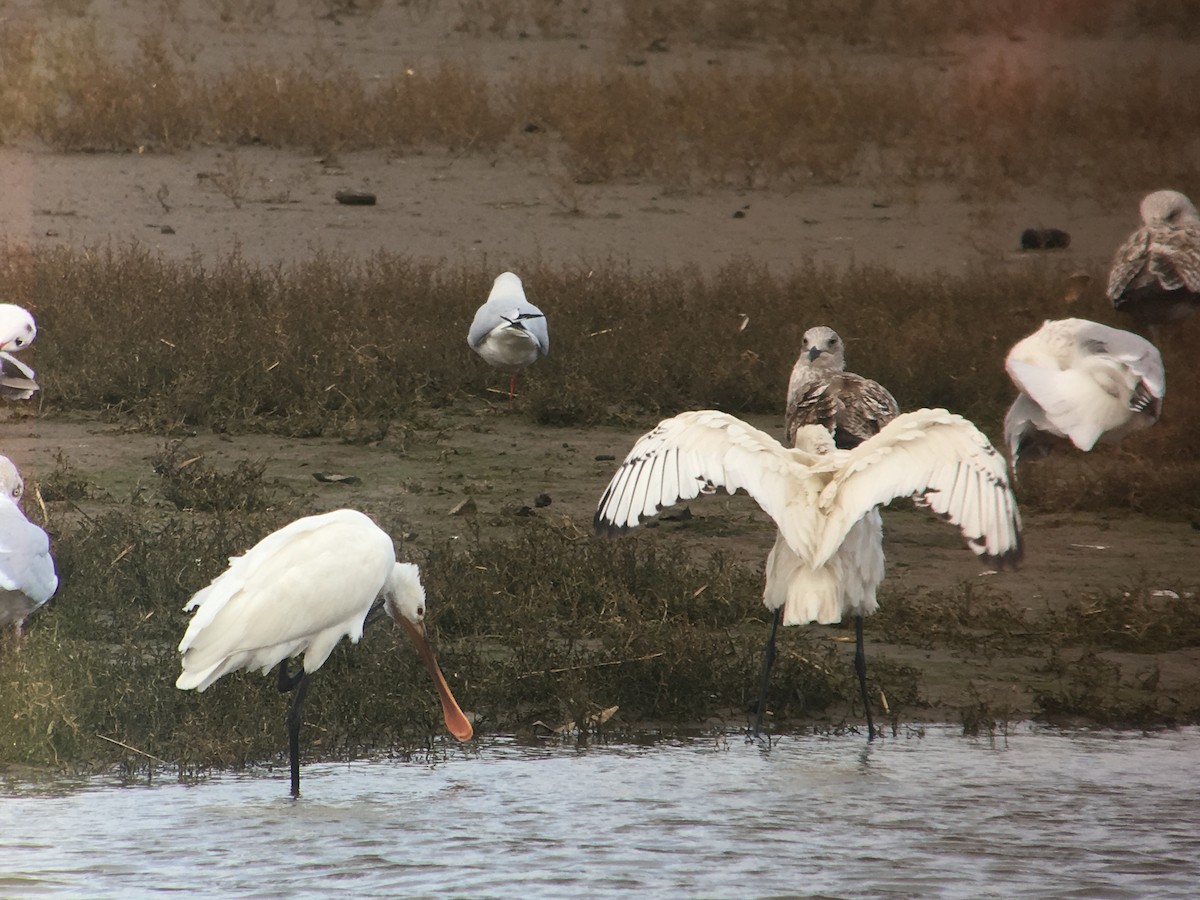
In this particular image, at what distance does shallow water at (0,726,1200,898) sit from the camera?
527 centimetres

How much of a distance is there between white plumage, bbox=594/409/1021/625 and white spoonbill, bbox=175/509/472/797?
88cm

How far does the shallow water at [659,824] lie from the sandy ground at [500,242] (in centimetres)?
176

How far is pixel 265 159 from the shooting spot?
563 inches

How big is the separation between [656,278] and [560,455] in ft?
10.9

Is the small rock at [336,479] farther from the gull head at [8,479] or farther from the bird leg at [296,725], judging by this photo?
the bird leg at [296,725]

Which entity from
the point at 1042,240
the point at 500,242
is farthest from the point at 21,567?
the point at 1042,240

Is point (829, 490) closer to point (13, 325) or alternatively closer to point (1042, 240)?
point (13, 325)

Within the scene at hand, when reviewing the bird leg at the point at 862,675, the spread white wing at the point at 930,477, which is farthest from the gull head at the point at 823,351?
the spread white wing at the point at 930,477

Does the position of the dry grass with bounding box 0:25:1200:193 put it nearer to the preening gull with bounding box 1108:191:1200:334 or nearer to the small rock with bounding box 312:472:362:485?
the preening gull with bounding box 1108:191:1200:334

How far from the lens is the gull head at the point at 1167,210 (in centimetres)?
916

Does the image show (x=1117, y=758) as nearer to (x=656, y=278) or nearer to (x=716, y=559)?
(x=716, y=559)

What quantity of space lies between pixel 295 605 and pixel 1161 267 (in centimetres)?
477

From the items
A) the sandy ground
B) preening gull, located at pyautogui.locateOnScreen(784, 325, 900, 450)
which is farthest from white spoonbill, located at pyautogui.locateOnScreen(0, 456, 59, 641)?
preening gull, located at pyautogui.locateOnScreen(784, 325, 900, 450)

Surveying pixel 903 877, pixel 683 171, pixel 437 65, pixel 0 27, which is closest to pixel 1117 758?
pixel 903 877
